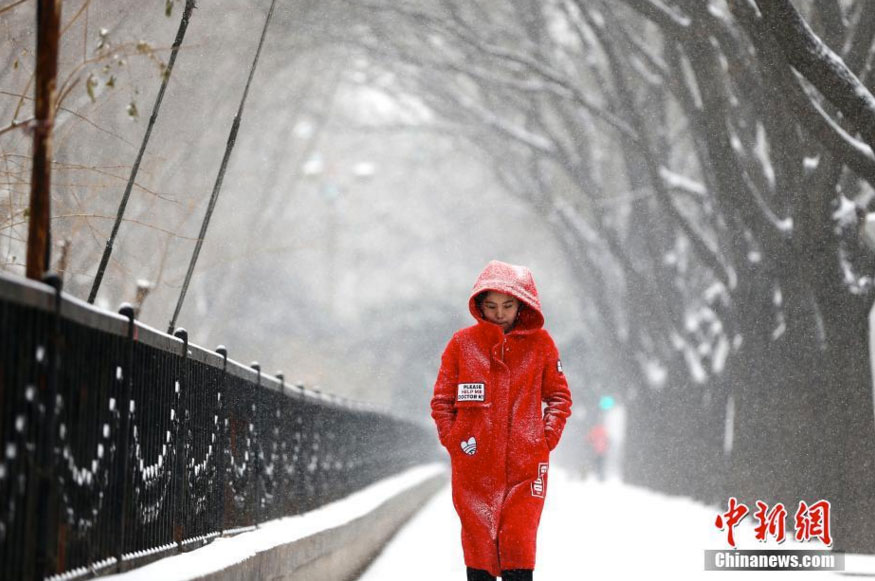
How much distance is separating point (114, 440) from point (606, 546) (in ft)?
31.4

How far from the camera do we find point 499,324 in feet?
23.7

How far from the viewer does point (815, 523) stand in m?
15.0

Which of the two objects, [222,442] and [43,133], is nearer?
[43,133]

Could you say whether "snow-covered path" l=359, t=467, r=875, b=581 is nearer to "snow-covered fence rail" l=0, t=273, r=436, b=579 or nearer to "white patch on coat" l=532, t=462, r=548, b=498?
"snow-covered fence rail" l=0, t=273, r=436, b=579

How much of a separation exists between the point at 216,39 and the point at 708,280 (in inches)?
464

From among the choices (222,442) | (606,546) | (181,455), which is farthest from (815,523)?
(181,455)

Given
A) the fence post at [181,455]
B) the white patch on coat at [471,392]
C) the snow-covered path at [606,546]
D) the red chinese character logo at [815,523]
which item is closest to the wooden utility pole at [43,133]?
the fence post at [181,455]

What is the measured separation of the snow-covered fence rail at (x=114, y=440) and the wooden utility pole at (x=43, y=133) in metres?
0.32

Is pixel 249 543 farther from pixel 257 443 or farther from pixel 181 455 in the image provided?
pixel 257 443

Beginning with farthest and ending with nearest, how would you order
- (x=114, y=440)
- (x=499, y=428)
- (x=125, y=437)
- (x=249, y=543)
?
(x=249, y=543) < (x=499, y=428) < (x=125, y=437) < (x=114, y=440)

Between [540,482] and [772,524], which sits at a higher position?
[540,482]


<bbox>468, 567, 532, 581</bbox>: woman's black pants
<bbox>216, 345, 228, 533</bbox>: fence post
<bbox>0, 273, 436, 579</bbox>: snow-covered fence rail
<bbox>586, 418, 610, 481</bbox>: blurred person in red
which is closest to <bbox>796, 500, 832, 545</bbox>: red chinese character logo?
<bbox>0, 273, 436, 579</bbox>: snow-covered fence rail

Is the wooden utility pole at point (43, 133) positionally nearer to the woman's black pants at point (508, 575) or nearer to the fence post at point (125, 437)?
the fence post at point (125, 437)

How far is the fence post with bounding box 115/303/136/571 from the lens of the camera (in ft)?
20.0
